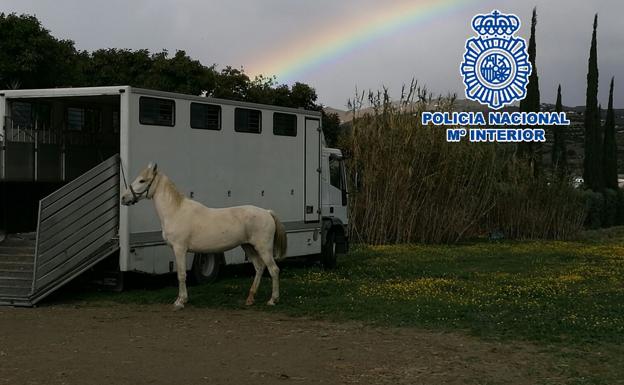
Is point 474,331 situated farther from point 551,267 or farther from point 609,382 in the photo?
point 551,267

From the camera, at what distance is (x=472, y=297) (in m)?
12.2

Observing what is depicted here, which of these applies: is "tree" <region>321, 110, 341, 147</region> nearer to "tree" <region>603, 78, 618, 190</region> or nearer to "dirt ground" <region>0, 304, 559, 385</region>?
"tree" <region>603, 78, 618, 190</region>

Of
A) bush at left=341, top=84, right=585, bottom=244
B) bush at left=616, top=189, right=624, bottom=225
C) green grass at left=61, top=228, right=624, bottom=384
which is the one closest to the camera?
green grass at left=61, top=228, right=624, bottom=384

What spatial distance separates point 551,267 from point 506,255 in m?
3.22

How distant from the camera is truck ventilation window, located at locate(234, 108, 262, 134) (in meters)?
13.8

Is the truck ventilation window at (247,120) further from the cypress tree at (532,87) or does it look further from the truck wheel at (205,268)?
the cypress tree at (532,87)

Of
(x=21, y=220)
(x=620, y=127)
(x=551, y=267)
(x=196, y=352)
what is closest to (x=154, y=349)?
(x=196, y=352)

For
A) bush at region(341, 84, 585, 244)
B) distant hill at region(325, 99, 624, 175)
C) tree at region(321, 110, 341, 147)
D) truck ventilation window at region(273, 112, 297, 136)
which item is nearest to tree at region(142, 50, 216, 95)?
tree at region(321, 110, 341, 147)

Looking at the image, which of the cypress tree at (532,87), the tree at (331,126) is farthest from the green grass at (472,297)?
the cypress tree at (532,87)

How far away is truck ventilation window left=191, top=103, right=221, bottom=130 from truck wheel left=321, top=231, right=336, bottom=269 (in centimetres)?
435

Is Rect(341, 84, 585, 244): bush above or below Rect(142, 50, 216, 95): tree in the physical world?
below

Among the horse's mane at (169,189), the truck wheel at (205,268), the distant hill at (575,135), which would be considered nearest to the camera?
the horse's mane at (169,189)

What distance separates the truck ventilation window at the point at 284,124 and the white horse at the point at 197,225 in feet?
11.4

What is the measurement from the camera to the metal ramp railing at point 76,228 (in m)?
11.6
